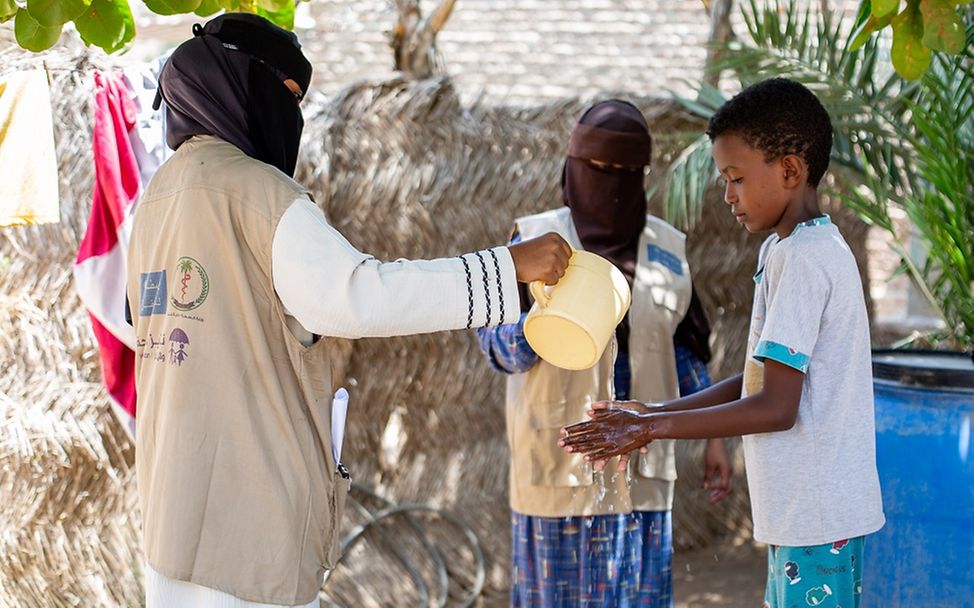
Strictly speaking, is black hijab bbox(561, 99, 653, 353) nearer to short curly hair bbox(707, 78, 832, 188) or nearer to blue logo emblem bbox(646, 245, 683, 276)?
blue logo emblem bbox(646, 245, 683, 276)

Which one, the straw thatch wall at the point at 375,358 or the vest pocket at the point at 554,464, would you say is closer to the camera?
the vest pocket at the point at 554,464

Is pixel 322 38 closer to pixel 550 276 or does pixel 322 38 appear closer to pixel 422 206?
pixel 422 206

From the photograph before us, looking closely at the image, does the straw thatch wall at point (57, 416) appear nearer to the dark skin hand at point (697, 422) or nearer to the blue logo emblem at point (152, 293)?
the blue logo emblem at point (152, 293)

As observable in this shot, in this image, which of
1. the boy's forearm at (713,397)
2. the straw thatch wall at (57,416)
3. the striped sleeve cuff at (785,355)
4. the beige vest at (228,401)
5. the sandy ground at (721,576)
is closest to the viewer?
the beige vest at (228,401)

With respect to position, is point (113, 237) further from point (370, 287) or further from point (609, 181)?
point (370, 287)

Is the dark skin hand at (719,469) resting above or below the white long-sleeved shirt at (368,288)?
below

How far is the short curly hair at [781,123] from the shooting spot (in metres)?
2.29

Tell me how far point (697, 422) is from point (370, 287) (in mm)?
761

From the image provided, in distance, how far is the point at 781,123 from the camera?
7.50 ft

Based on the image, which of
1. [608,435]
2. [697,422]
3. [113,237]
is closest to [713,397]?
[697,422]

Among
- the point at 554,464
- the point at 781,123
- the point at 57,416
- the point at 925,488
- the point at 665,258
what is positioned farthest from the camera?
the point at 57,416

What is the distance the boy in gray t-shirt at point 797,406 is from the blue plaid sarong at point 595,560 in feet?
2.15

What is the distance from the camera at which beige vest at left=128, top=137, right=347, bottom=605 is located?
2018 mm

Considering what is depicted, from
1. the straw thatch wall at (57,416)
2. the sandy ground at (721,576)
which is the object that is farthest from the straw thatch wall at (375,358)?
the sandy ground at (721,576)
